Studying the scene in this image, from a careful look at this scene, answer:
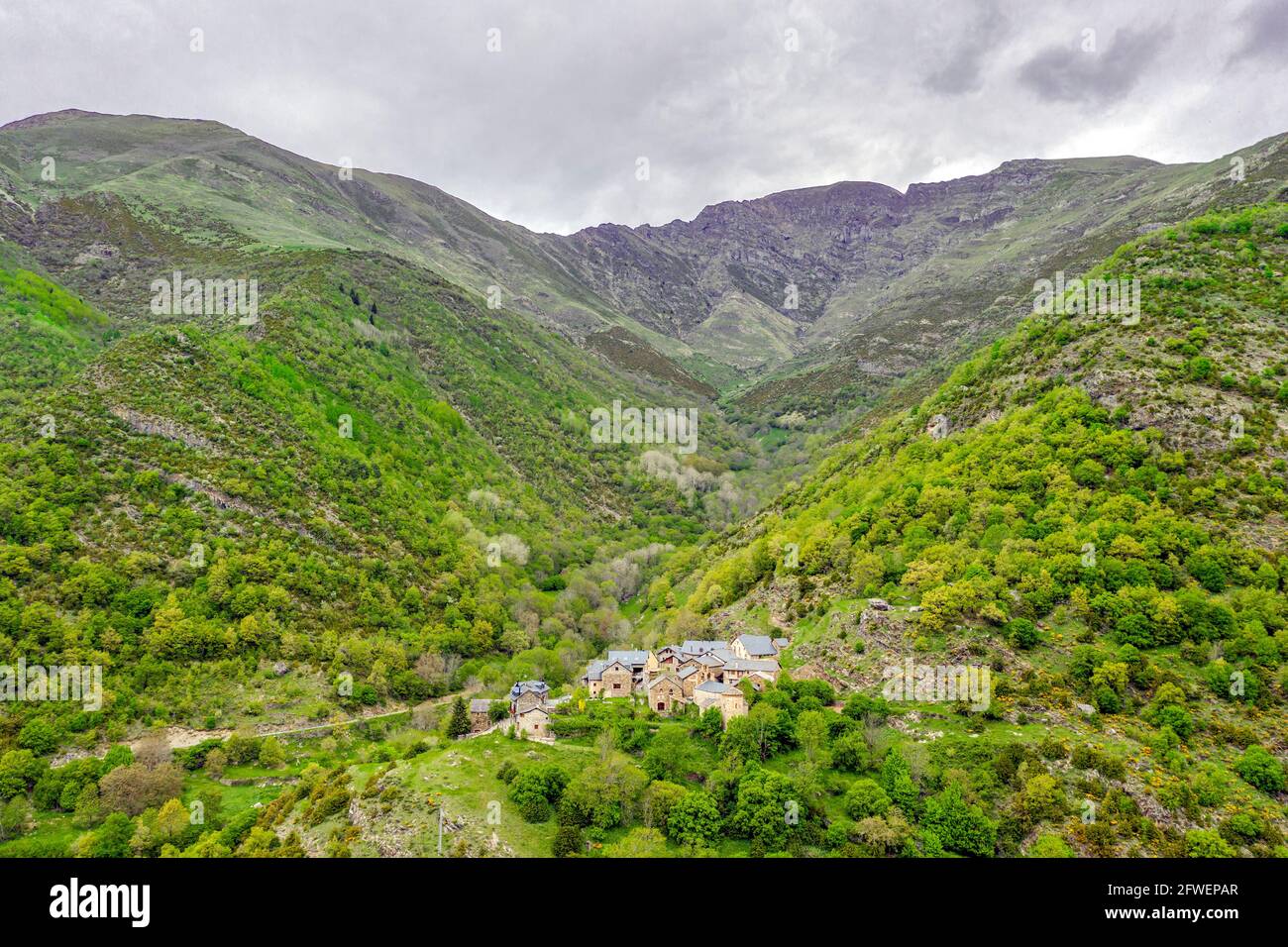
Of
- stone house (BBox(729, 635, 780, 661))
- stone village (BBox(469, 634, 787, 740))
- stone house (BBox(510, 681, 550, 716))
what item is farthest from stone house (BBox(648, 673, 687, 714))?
stone house (BBox(510, 681, 550, 716))

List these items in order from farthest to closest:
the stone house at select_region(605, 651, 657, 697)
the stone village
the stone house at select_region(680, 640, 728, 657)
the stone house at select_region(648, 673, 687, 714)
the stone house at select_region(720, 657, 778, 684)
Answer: the stone house at select_region(605, 651, 657, 697) < the stone house at select_region(680, 640, 728, 657) < the stone house at select_region(648, 673, 687, 714) < the stone house at select_region(720, 657, 778, 684) < the stone village

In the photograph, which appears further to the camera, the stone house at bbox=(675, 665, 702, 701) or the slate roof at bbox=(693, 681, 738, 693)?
the stone house at bbox=(675, 665, 702, 701)

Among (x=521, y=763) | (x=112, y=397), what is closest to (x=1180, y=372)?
(x=521, y=763)

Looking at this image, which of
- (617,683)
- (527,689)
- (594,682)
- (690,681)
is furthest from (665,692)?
(527,689)

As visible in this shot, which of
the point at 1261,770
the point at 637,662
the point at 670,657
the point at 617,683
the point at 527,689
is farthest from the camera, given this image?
the point at 637,662

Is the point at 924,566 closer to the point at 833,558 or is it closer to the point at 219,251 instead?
the point at 833,558

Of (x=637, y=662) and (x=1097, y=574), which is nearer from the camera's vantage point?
(x=1097, y=574)

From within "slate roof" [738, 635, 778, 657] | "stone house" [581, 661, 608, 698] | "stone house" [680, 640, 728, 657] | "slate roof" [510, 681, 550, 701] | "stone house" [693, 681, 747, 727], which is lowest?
"slate roof" [510, 681, 550, 701]

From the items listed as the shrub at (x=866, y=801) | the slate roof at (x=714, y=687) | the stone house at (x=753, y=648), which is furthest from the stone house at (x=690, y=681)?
the shrub at (x=866, y=801)

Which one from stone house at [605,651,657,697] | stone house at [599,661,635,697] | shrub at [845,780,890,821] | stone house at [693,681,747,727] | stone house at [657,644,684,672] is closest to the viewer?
shrub at [845,780,890,821]

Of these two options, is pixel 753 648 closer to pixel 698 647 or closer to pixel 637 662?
pixel 698 647

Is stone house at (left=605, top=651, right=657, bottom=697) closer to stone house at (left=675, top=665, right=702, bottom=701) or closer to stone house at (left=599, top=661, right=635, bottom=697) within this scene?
stone house at (left=599, top=661, right=635, bottom=697)

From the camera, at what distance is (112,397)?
86.4 m

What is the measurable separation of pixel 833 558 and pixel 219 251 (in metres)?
168
